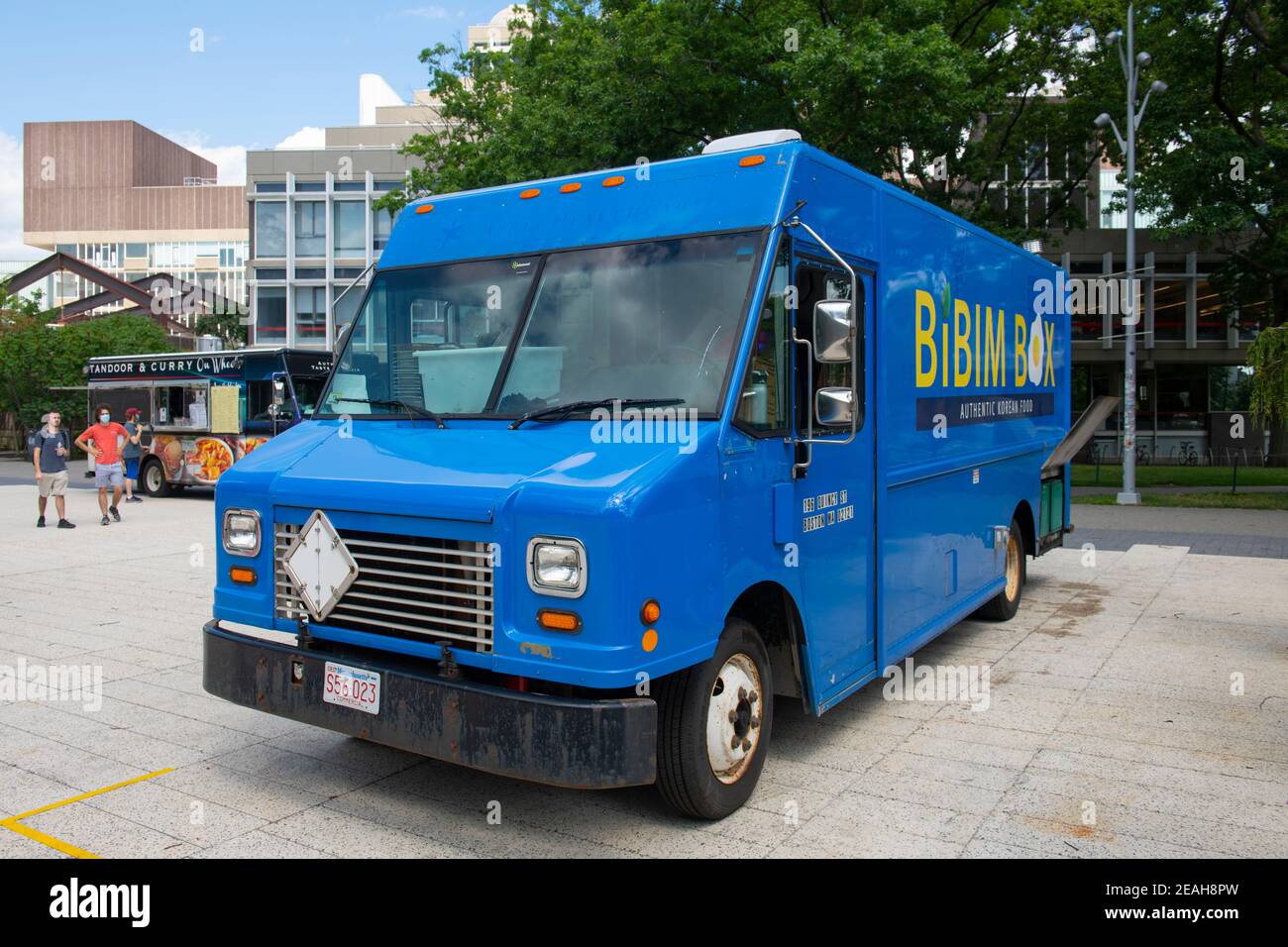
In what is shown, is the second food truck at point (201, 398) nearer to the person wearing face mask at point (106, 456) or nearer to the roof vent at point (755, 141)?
the person wearing face mask at point (106, 456)

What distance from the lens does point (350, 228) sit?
61.3 metres

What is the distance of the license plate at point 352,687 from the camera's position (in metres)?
4.48

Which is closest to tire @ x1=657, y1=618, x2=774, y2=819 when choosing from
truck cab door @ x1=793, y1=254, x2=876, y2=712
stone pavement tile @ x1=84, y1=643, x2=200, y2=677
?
truck cab door @ x1=793, y1=254, x2=876, y2=712

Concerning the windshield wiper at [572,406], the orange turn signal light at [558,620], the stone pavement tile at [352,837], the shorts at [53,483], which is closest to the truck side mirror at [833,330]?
the windshield wiper at [572,406]

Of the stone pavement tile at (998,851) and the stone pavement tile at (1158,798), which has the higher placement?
the stone pavement tile at (998,851)

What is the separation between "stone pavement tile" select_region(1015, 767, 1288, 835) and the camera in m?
4.86

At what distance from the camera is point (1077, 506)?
829 inches

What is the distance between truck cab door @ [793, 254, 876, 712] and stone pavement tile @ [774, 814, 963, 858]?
0.67 m

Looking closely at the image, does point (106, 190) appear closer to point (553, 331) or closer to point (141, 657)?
point (141, 657)

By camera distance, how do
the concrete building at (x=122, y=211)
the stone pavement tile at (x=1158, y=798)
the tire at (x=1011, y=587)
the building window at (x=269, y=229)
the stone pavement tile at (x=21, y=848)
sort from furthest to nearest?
the concrete building at (x=122, y=211) → the building window at (x=269, y=229) → the tire at (x=1011, y=587) → the stone pavement tile at (x=1158, y=798) → the stone pavement tile at (x=21, y=848)

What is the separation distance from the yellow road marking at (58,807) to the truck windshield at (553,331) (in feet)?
6.95

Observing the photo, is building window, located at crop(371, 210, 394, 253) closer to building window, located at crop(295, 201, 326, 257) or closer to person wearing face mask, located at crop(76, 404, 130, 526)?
building window, located at crop(295, 201, 326, 257)

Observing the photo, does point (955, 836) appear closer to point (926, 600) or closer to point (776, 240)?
point (926, 600)

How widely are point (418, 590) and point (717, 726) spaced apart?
1416mm
